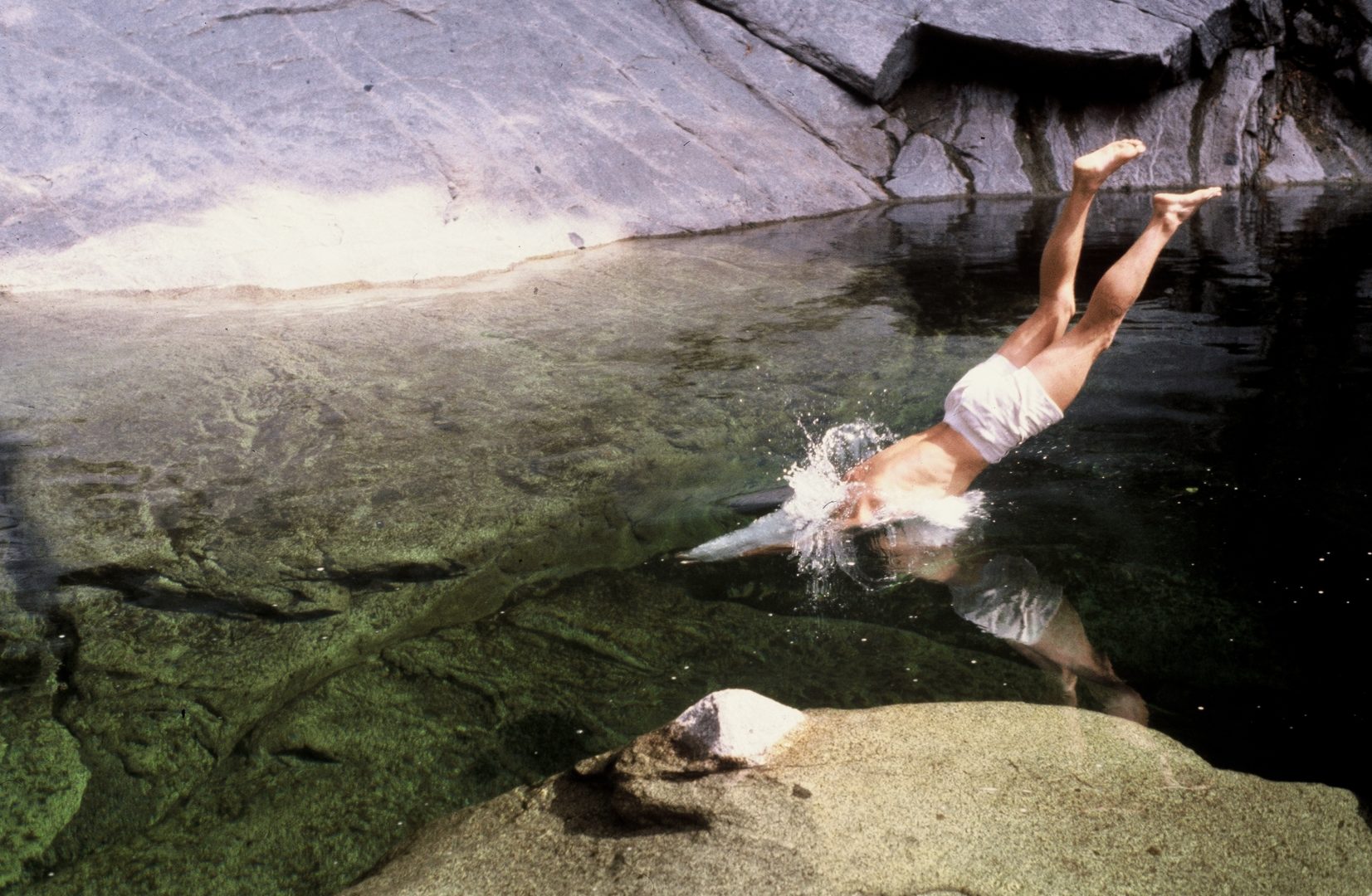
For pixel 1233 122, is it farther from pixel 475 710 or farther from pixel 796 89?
pixel 475 710

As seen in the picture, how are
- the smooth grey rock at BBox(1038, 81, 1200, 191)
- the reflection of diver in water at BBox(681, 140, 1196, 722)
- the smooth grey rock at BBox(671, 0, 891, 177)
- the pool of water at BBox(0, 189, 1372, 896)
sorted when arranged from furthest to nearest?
the smooth grey rock at BBox(1038, 81, 1200, 191) < the smooth grey rock at BBox(671, 0, 891, 177) < the reflection of diver in water at BBox(681, 140, 1196, 722) < the pool of water at BBox(0, 189, 1372, 896)

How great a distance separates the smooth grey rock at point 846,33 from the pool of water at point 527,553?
5101 millimetres

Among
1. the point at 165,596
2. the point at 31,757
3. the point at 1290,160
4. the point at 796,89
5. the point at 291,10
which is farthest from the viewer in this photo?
the point at 1290,160

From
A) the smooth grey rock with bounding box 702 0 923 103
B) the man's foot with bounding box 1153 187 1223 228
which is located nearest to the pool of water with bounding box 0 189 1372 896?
the man's foot with bounding box 1153 187 1223 228

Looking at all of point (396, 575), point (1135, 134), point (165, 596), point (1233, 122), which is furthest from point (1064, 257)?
point (1233, 122)

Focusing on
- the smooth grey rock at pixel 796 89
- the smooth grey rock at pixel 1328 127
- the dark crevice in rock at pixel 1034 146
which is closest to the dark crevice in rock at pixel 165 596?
the smooth grey rock at pixel 796 89

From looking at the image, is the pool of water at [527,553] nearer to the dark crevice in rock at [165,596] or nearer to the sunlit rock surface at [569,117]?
the dark crevice in rock at [165,596]

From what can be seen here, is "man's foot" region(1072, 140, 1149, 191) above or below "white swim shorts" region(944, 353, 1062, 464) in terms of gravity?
above

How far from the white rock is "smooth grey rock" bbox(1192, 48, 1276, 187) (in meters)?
9.80

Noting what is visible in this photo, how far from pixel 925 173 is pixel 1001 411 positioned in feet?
24.2

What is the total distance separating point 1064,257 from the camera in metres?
3.35

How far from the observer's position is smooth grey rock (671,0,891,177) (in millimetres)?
9914

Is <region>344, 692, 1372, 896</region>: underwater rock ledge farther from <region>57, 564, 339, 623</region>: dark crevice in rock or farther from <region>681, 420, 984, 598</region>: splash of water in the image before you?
<region>57, 564, 339, 623</region>: dark crevice in rock

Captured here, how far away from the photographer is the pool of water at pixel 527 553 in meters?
2.25
